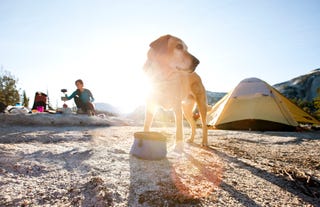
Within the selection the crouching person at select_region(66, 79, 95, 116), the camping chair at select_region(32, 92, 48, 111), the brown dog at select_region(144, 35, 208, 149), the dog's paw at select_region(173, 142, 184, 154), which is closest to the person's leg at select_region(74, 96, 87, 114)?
the crouching person at select_region(66, 79, 95, 116)

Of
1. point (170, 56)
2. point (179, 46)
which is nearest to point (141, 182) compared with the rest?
point (170, 56)

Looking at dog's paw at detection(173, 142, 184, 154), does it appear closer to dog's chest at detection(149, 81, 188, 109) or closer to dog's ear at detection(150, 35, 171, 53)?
dog's chest at detection(149, 81, 188, 109)

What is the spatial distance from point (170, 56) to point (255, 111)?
5.38m

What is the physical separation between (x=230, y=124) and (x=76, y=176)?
7079 mm

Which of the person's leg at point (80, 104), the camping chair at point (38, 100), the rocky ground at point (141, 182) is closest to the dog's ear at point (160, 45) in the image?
the rocky ground at point (141, 182)

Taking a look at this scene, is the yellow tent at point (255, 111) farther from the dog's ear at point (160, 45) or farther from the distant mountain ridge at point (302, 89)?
the distant mountain ridge at point (302, 89)

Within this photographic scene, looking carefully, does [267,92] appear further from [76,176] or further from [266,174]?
[76,176]

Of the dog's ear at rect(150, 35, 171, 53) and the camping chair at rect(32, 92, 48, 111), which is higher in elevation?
the dog's ear at rect(150, 35, 171, 53)

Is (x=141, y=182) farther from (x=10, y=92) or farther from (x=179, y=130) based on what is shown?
(x=10, y=92)

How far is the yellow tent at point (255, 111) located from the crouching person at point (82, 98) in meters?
5.02

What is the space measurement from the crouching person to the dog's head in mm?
5787

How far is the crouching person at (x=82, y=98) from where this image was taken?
8750mm

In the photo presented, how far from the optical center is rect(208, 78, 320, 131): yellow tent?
759 centimetres

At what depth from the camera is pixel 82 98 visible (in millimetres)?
8820
